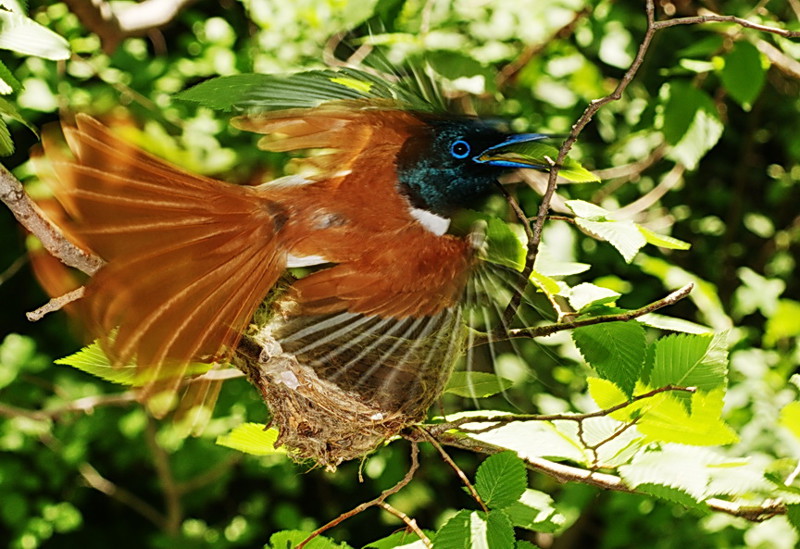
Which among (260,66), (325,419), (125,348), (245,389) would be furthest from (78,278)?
(245,389)

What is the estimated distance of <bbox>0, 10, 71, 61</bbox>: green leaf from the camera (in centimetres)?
121

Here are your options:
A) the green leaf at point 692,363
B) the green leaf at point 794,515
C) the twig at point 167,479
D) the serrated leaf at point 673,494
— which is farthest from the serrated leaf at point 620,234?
the twig at point 167,479

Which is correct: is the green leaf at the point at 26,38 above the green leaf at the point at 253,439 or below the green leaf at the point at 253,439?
above

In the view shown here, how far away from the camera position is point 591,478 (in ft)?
4.39

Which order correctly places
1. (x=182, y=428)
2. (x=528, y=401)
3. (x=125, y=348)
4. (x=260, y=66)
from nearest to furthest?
(x=125, y=348)
(x=182, y=428)
(x=260, y=66)
(x=528, y=401)

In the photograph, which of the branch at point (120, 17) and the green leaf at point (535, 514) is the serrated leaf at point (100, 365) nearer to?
the green leaf at point (535, 514)

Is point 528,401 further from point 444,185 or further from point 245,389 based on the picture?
point 444,185

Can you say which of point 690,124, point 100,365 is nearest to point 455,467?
point 100,365

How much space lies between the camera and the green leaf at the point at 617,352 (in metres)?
1.22

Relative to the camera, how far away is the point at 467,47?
8.51 ft

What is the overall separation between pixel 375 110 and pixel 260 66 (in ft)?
4.05

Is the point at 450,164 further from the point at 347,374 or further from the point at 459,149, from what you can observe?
the point at 347,374

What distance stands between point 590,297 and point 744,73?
43.7 inches

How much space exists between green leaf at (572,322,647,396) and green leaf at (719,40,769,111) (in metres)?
1.08
